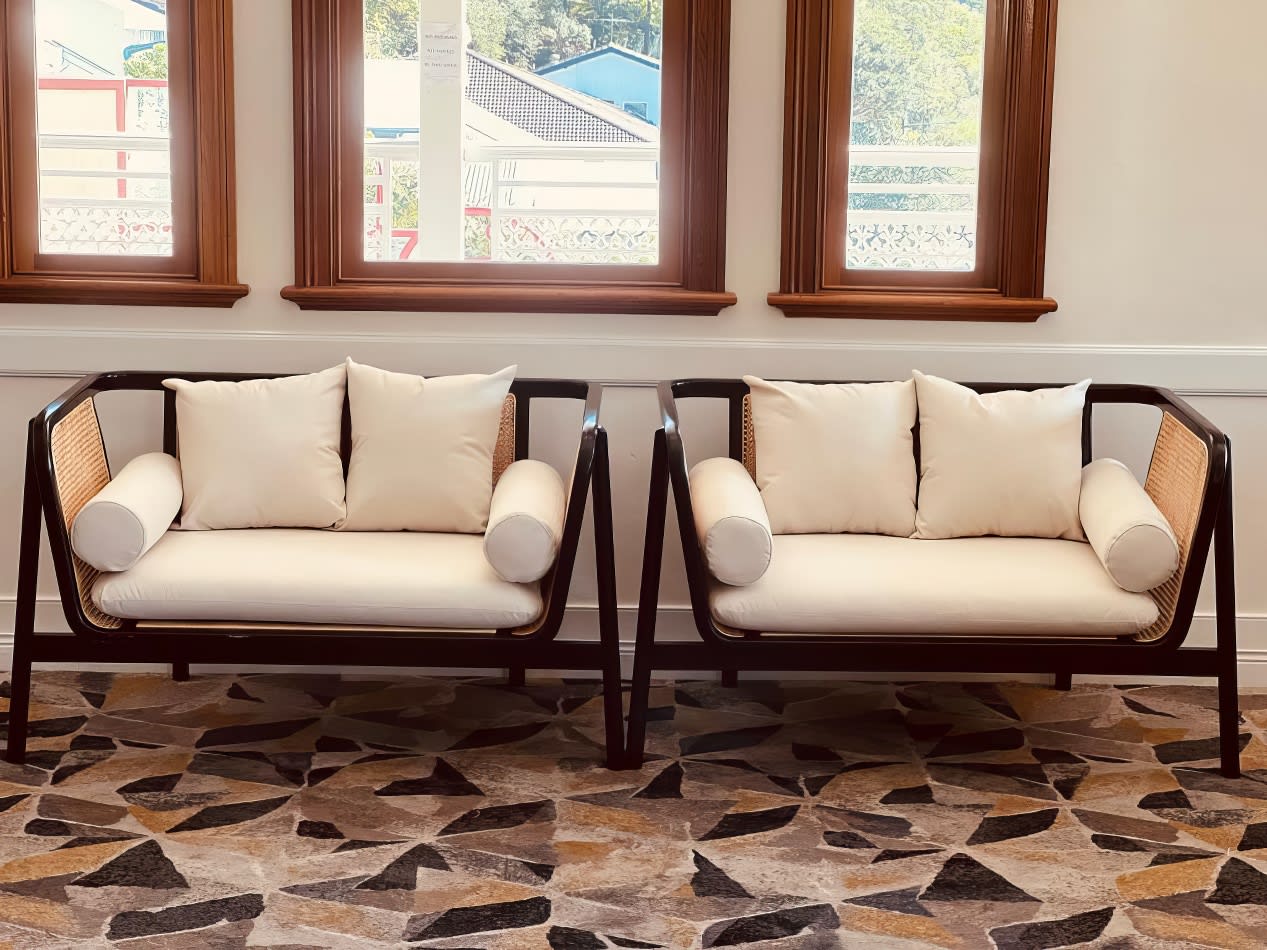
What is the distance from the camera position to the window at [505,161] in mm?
3389

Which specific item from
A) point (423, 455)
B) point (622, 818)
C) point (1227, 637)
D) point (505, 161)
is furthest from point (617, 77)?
point (1227, 637)

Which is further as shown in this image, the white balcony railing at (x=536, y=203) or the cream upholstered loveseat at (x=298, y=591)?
the white balcony railing at (x=536, y=203)

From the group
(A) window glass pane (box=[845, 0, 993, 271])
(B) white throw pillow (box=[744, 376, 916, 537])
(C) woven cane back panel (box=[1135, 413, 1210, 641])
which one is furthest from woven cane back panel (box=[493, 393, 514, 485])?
(C) woven cane back panel (box=[1135, 413, 1210, 641])

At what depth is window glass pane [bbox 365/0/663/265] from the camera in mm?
3414

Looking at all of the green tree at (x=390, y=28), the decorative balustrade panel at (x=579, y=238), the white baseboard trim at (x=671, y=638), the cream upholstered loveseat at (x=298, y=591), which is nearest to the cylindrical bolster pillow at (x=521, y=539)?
the cream upholstered loveseat at (x=298, y=591)

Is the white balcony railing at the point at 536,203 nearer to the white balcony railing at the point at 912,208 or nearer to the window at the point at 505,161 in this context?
the window at the point at 505,161

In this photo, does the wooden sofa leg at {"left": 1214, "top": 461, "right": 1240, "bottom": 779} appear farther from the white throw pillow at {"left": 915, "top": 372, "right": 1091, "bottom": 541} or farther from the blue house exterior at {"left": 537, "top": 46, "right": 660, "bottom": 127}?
the blue house exterior at {"left": 537, "top": 46, "right": 660, "bottom": 127}

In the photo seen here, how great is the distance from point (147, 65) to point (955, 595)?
238 cm

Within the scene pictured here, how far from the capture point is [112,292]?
3.40 meters

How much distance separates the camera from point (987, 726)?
126 inches

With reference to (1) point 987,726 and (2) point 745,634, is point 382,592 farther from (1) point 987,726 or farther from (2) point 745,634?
(1) point 987,726

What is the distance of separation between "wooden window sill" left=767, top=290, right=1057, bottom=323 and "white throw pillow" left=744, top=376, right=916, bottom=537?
0.36 m

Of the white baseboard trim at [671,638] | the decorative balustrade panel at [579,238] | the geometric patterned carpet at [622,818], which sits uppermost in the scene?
the decorative balustrade panel at [579,238]

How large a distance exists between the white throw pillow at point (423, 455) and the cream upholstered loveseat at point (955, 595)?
1.56ft
